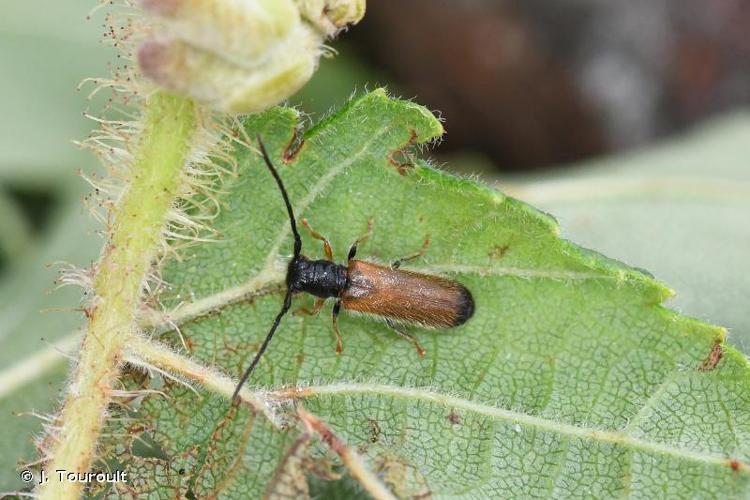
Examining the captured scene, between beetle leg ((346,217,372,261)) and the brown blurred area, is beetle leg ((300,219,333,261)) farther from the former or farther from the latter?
the brown blurred area

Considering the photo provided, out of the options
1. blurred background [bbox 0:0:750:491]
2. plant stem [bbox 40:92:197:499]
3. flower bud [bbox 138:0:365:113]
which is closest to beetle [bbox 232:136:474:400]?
plant stem [bbox 40:92:197:499]

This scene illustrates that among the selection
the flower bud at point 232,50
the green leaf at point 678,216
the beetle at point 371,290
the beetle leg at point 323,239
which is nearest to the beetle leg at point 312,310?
the beetle at point 371,290

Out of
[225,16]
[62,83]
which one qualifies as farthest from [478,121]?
[225,16]

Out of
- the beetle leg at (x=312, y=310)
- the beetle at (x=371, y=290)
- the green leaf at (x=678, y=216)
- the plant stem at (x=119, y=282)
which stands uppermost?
the green leaf at (x=678, y=216)

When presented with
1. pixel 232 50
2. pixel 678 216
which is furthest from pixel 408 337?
pixel 678 216

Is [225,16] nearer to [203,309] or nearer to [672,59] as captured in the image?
[203,309]

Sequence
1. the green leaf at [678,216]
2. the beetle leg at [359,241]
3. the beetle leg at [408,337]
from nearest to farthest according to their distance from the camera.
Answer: the beetle leg at [408,337], the beetle leg at [359,241], the green leaf at [678,216]

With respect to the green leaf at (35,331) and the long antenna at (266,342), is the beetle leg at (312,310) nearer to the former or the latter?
the long antenna at (266,342)
